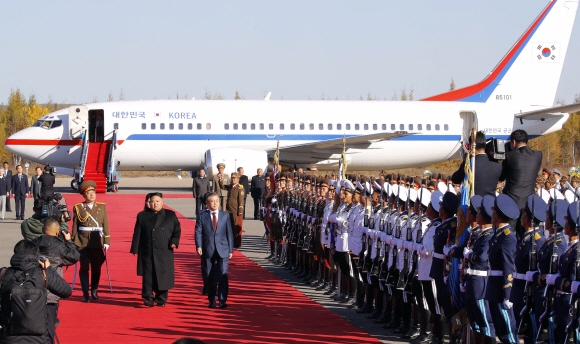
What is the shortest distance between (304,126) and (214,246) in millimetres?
21430

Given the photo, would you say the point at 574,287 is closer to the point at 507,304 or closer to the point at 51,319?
the point at 507,304

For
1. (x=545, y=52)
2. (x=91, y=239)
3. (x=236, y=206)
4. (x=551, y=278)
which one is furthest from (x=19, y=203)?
(x=545, y=52)

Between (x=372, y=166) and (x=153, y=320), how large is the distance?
984 inches

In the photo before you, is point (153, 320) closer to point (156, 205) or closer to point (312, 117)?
point (156, 205)

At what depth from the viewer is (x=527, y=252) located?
7703 millimetres

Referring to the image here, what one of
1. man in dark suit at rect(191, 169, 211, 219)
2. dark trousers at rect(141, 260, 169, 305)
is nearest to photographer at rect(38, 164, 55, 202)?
man in dark suit at rect(191, 169, 211, 219)

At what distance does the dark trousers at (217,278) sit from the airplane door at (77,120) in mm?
21416

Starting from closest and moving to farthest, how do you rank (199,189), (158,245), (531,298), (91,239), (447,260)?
(531,298), (447,260), (158,245), (91,239), (199,189)

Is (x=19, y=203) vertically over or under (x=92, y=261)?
over

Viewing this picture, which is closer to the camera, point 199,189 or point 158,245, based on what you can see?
point 158,245

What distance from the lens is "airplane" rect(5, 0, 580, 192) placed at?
3178 centimetres

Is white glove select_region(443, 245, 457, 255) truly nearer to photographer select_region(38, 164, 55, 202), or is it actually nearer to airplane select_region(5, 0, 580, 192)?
photographer select_region(38, 164, 55, 202)

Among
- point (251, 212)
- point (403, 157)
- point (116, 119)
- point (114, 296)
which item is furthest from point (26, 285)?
point (403, 157)

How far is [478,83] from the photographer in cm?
3509
